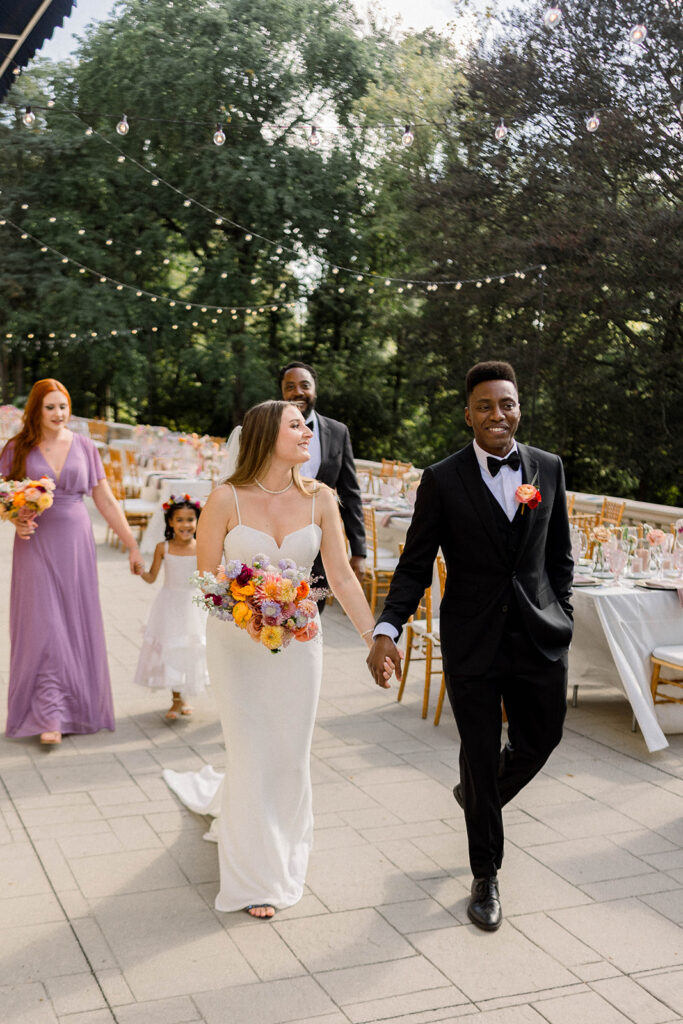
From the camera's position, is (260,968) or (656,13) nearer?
(260,968)

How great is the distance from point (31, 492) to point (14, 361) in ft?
91.5

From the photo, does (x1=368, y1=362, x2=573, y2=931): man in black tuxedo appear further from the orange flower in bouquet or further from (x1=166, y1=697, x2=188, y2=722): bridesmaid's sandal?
(x1=166, y1=697, x2=188, y2=722): bridesmaid's sandal

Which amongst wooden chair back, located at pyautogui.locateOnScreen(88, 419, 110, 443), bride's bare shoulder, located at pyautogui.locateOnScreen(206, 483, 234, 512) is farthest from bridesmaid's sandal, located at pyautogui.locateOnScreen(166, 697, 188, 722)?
wooden chair back, located at pyautogui.locateOnScreen(88, 419, 110, 443)

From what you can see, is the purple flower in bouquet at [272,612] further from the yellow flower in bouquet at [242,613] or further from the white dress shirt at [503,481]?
the white dress shirt at [503,481]

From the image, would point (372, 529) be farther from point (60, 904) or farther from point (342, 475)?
point (60, 904)

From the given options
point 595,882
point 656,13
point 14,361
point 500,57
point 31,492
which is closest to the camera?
point 595,882

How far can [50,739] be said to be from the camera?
5.79 m

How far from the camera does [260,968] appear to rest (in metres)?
3.54

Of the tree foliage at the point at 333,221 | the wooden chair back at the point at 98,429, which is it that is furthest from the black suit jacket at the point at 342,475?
the wooden chair back at the point at 98,429

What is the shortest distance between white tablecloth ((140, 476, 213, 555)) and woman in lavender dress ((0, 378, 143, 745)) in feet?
17.8

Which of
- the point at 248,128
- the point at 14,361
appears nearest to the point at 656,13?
the point at 248,128

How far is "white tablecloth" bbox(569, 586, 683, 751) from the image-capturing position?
6.18 metres

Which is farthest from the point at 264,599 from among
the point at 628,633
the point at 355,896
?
the point at 628,633

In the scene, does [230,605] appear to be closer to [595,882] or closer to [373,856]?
[373,856]
